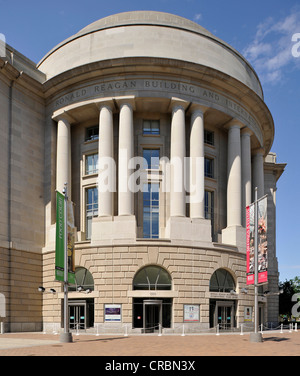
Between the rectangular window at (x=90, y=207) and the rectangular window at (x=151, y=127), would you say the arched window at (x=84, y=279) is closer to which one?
the rectangular window at (x=90, y=207)

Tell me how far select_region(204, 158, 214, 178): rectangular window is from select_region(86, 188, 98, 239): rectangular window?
34.4 ft

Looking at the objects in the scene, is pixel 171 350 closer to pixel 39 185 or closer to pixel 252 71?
pixel 39 185

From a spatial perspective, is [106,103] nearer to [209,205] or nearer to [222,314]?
[209,205]

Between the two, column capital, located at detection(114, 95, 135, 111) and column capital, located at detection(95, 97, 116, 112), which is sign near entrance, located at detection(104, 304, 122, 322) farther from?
column capital, located at detection(95, 97, 116, 112)

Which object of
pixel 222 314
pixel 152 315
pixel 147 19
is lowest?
pixel 222 314

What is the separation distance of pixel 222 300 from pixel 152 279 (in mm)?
6685

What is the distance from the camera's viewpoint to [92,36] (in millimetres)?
42188

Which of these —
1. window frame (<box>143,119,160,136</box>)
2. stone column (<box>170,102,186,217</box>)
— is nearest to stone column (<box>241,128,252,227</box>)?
stone column (<box>170,102,186,217</box>)

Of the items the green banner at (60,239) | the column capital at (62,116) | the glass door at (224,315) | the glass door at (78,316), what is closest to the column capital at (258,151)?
the glass door at (224,315)

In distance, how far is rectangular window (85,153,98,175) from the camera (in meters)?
42.2

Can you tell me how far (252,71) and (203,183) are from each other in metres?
15.8

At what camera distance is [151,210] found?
1590 inches

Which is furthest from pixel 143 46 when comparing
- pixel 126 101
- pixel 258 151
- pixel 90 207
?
pixel 258 151
